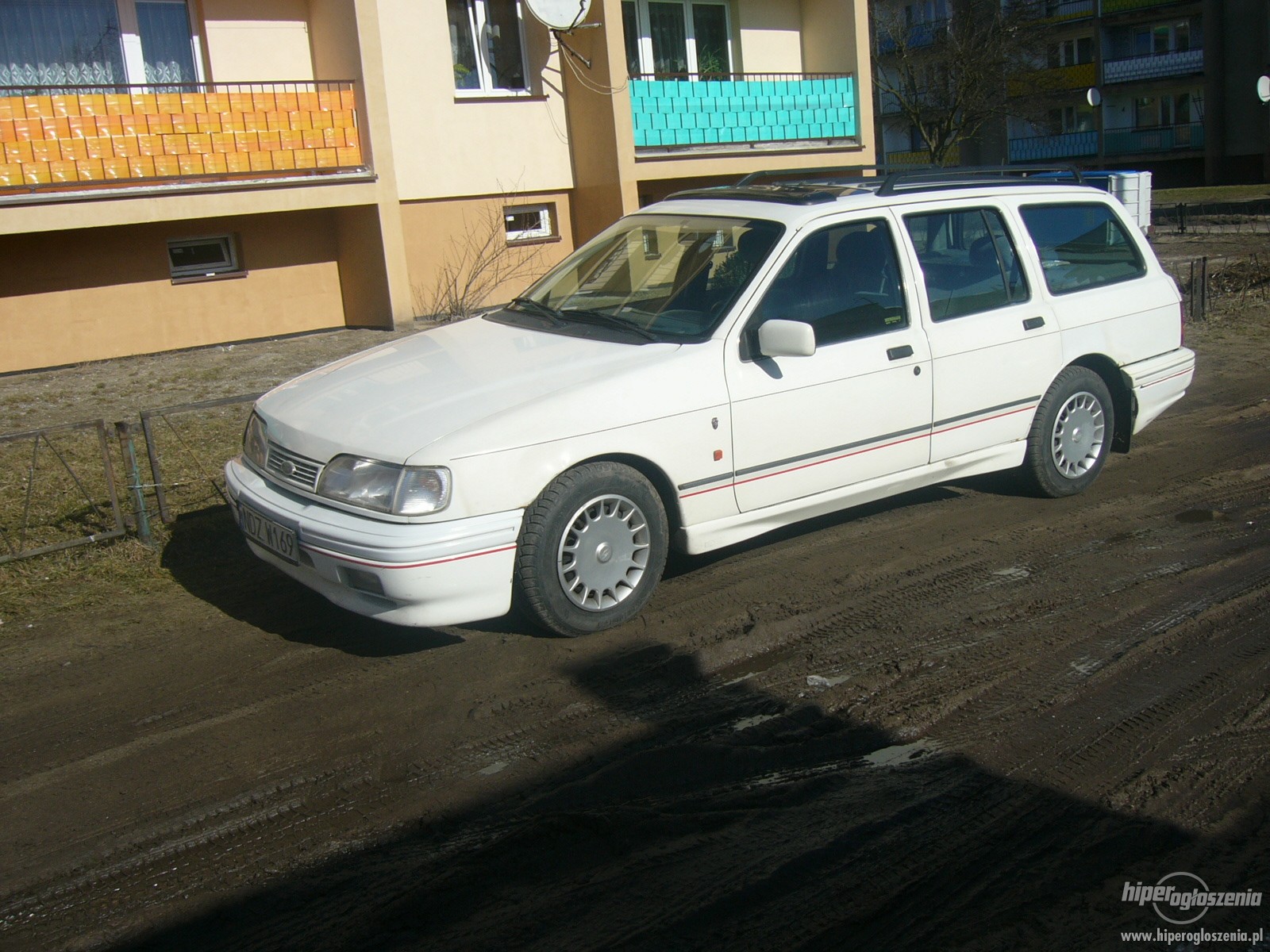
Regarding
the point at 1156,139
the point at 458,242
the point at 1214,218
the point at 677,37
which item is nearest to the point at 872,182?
the point at 458,242

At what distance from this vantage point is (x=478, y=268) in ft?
56.5

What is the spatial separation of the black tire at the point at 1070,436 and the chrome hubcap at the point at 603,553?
2.79 m

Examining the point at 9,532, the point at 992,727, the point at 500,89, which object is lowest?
the point at 992,727

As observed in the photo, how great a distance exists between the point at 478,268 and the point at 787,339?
1247 cm

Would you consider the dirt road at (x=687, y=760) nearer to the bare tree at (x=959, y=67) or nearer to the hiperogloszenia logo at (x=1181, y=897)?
the hiperogloszenia logo at (x=1181, y=897)

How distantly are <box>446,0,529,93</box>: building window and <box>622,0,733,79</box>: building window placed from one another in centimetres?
183

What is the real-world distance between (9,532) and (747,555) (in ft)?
14.4

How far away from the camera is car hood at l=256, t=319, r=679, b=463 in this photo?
4930 mm

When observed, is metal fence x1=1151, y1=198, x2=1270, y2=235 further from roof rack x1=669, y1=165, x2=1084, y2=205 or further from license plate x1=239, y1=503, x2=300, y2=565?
license plate x1=239, y1=503, x2=300, y2=565

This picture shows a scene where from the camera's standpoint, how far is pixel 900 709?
4.43 meters

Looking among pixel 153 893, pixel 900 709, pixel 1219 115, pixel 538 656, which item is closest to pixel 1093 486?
pixel 900 709

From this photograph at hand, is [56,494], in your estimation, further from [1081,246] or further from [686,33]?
[686,33]

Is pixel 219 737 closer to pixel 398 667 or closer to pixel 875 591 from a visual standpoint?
pixel 398 667

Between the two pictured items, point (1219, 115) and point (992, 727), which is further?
point (1219, 115)
